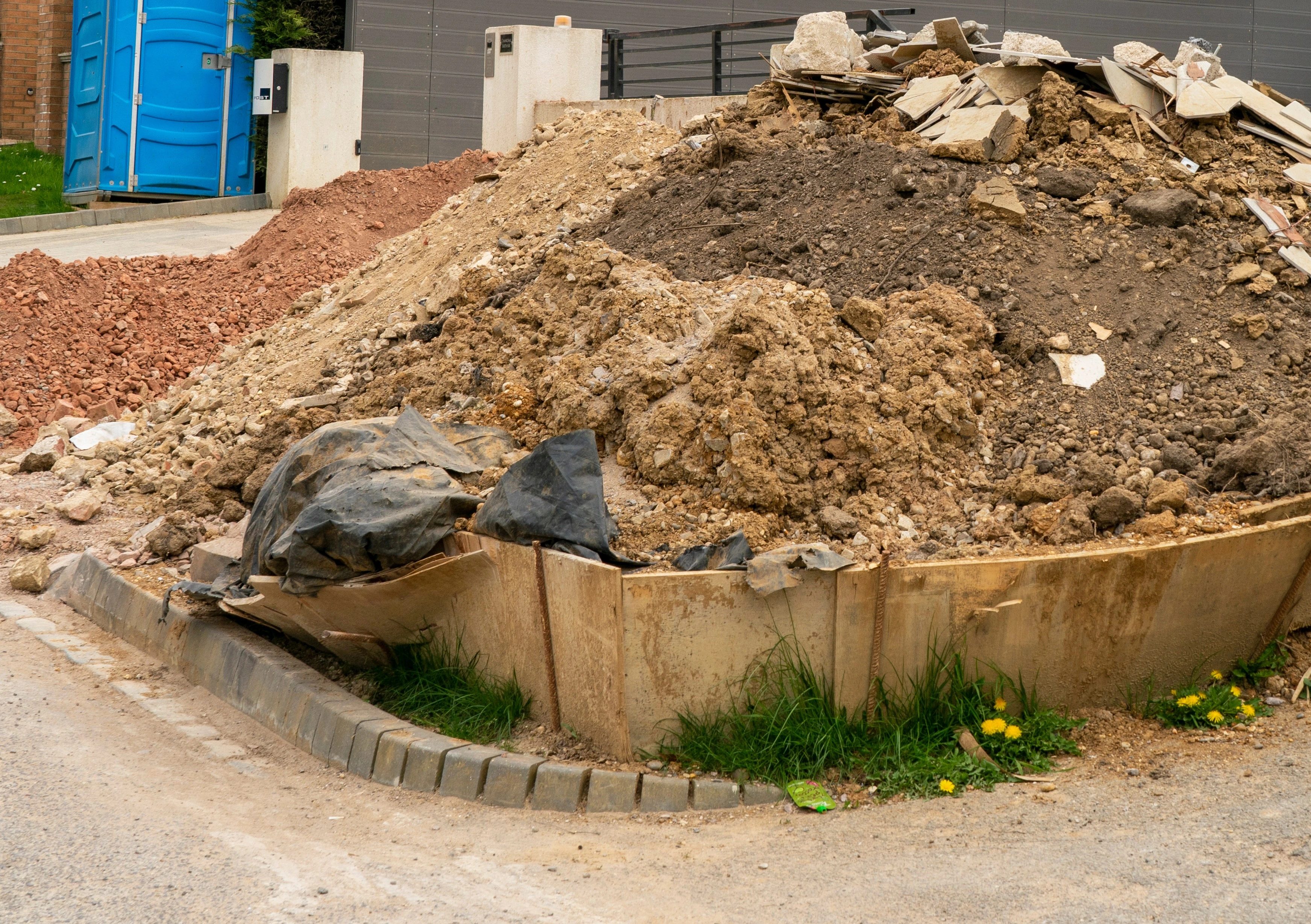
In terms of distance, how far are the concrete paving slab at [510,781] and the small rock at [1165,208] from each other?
4.28 meters

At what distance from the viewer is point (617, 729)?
432cm

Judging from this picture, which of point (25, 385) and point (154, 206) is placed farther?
point (154, 206)

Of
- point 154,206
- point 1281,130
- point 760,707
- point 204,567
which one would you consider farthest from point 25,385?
point 1281,130

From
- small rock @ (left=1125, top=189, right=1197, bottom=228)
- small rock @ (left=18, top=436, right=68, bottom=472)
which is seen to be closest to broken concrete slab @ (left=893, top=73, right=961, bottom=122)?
small rock @ (left=1125, top=189, right=1197, bottom=228)

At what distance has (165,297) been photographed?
10.6 metres

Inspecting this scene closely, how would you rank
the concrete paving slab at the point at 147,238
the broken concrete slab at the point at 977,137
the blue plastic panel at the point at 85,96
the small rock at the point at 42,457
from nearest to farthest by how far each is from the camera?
1. the broken concrete slab at the point at 977,137
2. the small rock at the point at 42,457
3. the concrete paving slab at the point at 147,238
4. the blue plastic panel at the point at 85,96

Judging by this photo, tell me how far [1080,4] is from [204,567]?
1665 centimetres

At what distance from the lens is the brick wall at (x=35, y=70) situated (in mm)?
17766

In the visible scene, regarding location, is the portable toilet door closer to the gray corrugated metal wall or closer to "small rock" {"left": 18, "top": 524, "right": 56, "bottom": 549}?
the gray corrugated metal wall

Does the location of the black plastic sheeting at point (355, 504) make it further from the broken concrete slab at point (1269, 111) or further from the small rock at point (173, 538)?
the broken concrete slab at point (1269, 111)

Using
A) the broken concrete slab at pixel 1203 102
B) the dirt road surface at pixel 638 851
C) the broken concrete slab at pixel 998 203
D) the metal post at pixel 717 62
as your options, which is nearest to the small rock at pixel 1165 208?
the broken concrete slab at pixel 998 203

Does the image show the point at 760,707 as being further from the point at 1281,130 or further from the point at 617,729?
the point at 1281,130

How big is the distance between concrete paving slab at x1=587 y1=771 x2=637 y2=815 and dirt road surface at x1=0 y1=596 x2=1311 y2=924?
5 cm

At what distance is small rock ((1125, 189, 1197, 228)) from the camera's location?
6312 millimetres
